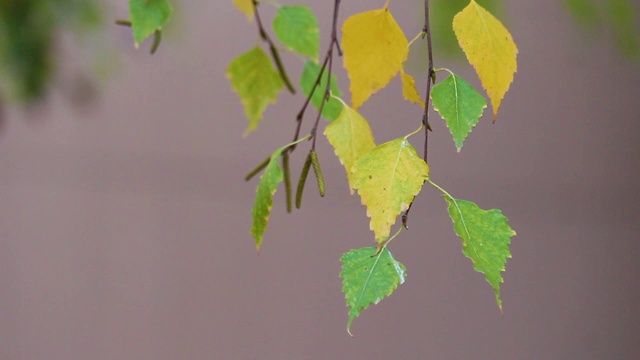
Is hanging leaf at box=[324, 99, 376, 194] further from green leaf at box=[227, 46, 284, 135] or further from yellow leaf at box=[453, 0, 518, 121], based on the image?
green leaf at box=[227, 46, 284, 135]

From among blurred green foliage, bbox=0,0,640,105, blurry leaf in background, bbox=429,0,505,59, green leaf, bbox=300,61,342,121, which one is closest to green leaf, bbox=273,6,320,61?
green leaf, bbox=300,61,342,121

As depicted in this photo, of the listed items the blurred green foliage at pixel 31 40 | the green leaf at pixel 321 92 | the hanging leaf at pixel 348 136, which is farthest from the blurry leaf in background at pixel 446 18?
the blurred green foliage at pixel 31 40

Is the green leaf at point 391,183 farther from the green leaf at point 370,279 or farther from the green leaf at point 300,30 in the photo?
the green leaf at point 300,30

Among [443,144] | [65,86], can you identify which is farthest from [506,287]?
[65,86]

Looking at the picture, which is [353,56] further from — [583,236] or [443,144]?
[583,236]

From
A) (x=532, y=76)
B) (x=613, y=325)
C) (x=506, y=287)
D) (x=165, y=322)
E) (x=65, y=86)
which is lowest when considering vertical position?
(x=613, y=325)
